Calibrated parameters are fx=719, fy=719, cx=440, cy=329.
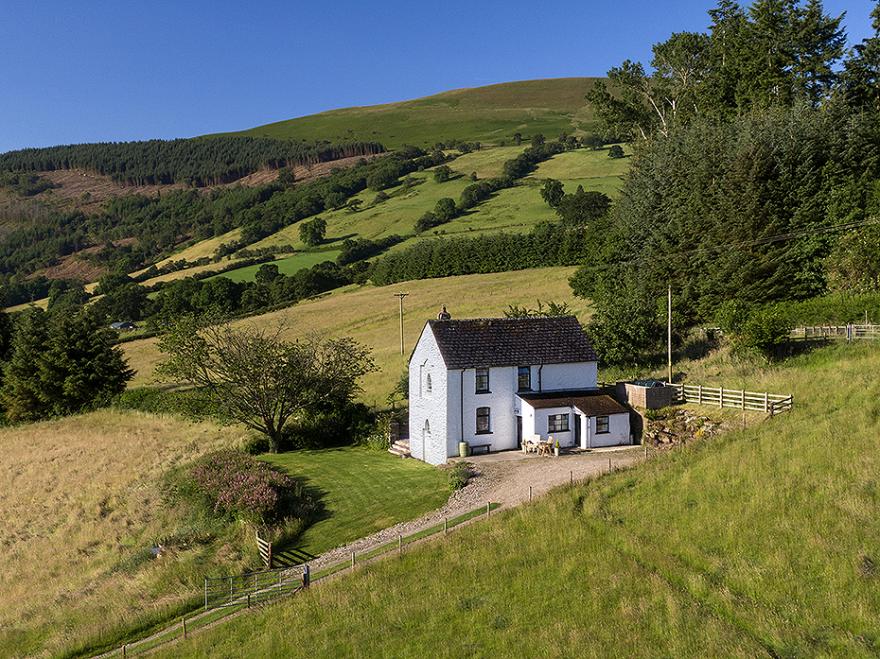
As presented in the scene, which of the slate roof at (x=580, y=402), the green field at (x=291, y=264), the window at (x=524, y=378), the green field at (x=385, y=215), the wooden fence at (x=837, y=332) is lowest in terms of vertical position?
the slate roof at (x=580, y=402)

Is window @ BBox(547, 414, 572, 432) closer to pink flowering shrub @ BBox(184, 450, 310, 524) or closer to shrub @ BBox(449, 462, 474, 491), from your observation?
shrub @ BBox(449, 462, 474, 491)

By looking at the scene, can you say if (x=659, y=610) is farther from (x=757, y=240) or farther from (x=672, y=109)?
(x=672, y=109)

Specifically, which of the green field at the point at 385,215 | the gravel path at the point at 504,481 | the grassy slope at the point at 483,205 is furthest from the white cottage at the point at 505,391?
the green field at the point at 385,215

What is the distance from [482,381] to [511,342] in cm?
322

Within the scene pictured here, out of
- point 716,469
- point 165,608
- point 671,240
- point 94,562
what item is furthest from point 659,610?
point 671,240

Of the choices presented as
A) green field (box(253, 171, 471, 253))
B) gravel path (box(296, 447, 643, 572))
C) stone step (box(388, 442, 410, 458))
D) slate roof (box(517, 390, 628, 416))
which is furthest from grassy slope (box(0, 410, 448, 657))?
green field (box(253, 171, 471, 253))

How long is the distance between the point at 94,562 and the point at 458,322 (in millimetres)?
22745

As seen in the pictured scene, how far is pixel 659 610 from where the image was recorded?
63.3ft

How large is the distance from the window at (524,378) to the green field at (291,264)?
322 feet

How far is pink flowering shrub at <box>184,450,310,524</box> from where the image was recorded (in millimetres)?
33625

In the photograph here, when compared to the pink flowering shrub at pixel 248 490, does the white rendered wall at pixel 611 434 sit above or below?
above

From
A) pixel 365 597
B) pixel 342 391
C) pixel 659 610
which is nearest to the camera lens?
pixel 659 610

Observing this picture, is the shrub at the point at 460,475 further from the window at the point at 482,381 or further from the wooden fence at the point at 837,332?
the wooden fence at the point at 837,332

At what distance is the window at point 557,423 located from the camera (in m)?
40.8
